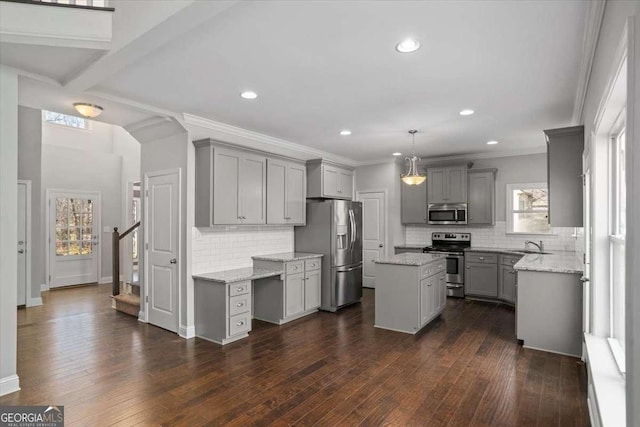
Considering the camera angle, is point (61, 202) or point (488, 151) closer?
point (488, 151)

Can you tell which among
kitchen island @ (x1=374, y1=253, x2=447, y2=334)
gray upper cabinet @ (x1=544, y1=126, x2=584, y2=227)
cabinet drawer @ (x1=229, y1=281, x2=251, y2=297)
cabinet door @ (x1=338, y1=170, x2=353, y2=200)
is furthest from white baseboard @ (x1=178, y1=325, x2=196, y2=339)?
gray upper cabinet @ (x1=544, y1=126, x2=584, y2=227)

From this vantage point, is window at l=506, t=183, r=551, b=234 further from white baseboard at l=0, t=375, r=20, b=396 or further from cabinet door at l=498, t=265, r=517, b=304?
white baseboard at l=0, t=375, r=20, b=396

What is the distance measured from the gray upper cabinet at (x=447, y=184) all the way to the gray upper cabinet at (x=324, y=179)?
2.01 m

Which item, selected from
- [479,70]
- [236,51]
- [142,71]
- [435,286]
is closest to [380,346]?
[435,286]

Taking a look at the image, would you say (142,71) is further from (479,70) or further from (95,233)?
(95,233)

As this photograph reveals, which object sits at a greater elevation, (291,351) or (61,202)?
(61,202)

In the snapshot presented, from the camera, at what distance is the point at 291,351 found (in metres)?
3.89

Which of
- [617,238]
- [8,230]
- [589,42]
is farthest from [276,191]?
[617,238]

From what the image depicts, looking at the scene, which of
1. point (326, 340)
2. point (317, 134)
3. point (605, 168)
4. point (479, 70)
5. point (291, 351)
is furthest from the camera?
point (317, 134)

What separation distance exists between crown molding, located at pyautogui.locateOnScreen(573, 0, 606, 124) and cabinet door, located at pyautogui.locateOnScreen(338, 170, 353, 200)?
3.55m

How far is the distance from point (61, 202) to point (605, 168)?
9142mm

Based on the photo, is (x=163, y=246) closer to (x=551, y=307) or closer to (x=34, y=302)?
(x=34, y=302)

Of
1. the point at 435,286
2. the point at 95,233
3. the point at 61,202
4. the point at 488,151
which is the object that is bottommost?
the point at 435,286

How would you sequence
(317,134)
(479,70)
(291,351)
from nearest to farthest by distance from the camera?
(479,70)
(291,351)
(317,134)
